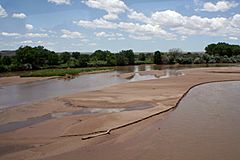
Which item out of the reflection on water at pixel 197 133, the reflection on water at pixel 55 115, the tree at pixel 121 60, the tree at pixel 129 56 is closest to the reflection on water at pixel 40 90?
the reflection on water at pixel 55 115

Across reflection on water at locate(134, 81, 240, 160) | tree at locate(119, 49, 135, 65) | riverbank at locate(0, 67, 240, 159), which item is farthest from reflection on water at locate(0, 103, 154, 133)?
tree at locate(119, 49, 135, 65)

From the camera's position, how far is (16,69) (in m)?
64.3

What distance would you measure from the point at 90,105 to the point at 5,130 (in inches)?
263

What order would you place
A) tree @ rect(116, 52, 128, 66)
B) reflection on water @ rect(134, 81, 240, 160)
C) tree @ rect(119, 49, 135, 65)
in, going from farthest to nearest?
tree @ rect(119, 49, 135, 65) < tree @ rect(116, 52, 128, 66) < reflection on water @ rect(134, 81, 240, 160)

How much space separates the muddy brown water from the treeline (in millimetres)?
54132

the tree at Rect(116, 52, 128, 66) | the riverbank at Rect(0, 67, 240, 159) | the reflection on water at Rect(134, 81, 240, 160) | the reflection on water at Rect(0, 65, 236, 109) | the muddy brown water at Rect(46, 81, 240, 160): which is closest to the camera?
the muddy brown water at Rect(46, 81, 240, 160)

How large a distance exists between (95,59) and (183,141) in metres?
79.1

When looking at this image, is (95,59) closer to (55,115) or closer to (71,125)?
(55,115)

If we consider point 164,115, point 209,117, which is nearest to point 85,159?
point 164,115

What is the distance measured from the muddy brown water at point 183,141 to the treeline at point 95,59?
5413 centimetres

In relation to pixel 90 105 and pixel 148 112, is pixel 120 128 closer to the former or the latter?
pixel 148 112

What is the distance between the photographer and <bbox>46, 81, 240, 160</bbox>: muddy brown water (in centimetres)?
1038

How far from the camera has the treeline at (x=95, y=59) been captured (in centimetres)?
6769

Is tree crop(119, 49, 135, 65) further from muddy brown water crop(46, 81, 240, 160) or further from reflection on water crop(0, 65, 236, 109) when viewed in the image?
muddy brown water crop(46, 81, 240, 160)
